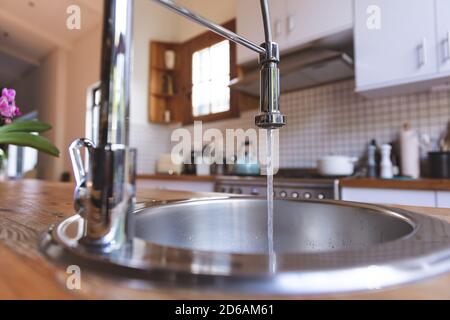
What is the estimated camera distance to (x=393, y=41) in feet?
5.04

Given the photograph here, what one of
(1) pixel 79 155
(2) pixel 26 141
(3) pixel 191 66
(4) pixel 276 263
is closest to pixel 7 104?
(2) pixel 26 141

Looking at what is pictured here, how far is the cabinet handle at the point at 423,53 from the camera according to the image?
56.3 inches

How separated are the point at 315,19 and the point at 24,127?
67.8 inches

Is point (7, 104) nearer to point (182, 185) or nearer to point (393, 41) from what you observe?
point (182, 185)

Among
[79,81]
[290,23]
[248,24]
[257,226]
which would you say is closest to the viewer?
[257,226]

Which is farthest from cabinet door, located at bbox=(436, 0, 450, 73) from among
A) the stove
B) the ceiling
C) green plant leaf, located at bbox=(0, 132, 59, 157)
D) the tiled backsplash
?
the ceiling

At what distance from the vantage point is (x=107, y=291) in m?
0.20

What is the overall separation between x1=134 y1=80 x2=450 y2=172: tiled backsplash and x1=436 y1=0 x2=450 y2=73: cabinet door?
400 millimetres

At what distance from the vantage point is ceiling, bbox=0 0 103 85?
363cm

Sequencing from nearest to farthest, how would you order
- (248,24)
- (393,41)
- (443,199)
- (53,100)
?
(443,199)
(393,41)
(248,24)
(53,100)

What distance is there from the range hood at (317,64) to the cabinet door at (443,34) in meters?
0.44

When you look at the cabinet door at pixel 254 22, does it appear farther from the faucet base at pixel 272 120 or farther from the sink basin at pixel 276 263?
the sink basin at pixel 276 263

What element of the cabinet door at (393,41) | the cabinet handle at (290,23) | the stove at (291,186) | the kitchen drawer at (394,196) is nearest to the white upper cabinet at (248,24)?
the cabinet handle at (290,23)
